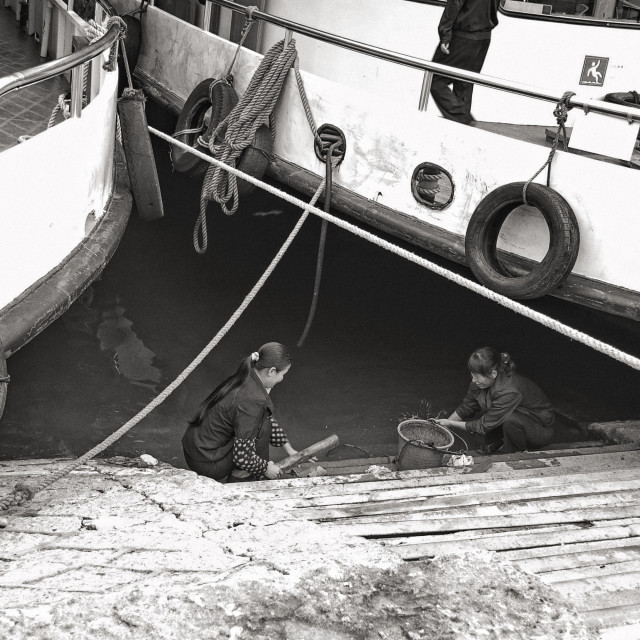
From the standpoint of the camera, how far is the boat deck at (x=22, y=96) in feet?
17.3

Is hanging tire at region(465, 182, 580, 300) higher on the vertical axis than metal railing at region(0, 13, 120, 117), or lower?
lower

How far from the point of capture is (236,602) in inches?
78.8

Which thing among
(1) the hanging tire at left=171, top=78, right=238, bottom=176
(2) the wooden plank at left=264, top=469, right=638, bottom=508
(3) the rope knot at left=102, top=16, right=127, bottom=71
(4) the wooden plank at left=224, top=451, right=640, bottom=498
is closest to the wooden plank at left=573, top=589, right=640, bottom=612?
(2) the wooden plank at left=264, top=469, right=638, bottom=508

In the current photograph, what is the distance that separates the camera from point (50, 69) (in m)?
3.57

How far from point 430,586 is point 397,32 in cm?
527

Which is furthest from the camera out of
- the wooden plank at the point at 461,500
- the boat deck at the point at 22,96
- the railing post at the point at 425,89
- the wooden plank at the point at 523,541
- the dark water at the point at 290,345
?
the dark water at the point at 290,345

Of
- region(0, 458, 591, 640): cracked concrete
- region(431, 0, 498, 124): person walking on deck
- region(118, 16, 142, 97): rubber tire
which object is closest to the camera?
region(0, 458, 591, 640): cracked concrete

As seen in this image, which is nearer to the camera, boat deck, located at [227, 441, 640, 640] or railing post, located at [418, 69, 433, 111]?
boat deck, located at [227, 441, 640, 640]

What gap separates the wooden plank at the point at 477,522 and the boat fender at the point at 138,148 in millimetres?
2828

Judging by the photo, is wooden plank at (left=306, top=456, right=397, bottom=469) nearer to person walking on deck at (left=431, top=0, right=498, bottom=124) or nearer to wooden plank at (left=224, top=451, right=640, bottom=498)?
wooden plank at (left=224, top=451, right=640, bottom=498)

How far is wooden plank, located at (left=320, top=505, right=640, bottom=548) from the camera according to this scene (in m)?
3.17

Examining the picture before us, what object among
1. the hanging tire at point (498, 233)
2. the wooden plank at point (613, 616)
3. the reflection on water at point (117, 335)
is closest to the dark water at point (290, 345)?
the reflection on water at point (117, 335)

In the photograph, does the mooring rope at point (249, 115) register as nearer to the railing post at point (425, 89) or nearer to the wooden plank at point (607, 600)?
the railing post at point (425, 89)

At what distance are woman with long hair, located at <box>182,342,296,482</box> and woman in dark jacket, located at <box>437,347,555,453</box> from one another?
58.6 inches
